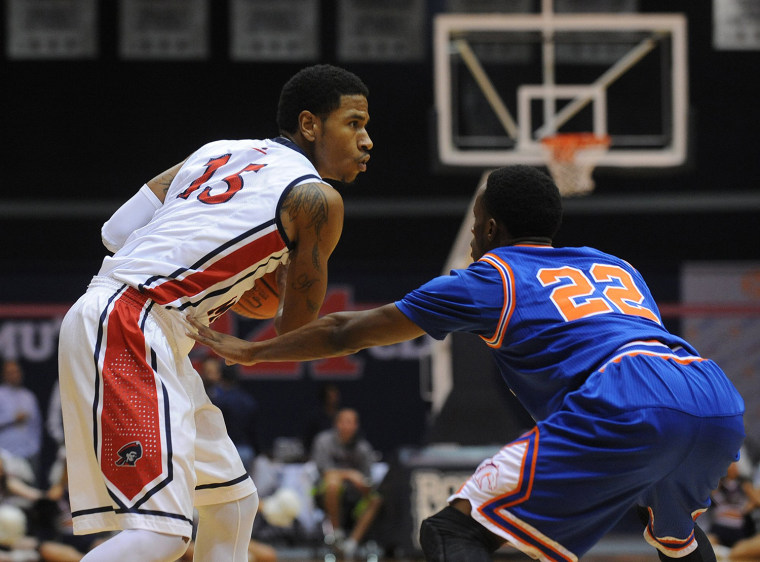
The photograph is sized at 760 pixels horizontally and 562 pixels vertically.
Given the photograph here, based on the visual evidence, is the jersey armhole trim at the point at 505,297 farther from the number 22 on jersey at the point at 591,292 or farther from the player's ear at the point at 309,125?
the player's ear at the point at 309,125

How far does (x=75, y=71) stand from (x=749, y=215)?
916 centimetres

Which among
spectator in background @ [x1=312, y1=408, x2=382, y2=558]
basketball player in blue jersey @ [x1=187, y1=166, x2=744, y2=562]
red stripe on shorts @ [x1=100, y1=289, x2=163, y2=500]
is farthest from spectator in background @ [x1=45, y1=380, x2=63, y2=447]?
basketball player in blue jersey @ [x1=187, y1=166, x2=744, y2=562]

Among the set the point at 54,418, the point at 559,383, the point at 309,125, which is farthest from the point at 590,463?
the point at 54,418

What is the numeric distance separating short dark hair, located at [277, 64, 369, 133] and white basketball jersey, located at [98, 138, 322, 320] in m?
0.25

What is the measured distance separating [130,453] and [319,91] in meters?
1.41

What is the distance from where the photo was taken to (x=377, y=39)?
13.9 meters

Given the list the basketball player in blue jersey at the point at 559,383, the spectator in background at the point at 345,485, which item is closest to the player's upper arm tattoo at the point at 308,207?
the basketball player in blue jersey at the point at 559,383

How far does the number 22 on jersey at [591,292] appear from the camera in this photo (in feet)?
9.87

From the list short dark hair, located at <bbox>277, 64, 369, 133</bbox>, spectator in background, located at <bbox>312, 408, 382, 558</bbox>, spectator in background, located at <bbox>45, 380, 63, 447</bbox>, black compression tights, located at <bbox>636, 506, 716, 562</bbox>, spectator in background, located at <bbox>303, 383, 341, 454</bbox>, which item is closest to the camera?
black compression tights, located at <bbox>636, 506, 716, 562</bbox>

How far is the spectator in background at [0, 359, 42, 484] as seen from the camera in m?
11.5

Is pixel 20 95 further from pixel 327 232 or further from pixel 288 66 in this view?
pixel 327 232

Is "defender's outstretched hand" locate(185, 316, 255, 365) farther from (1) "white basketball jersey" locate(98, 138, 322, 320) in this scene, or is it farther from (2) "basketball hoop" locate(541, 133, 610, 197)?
(2) "basketball hoop" locate(541, 133, 610, 197)

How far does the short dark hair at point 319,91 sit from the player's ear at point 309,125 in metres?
0.02

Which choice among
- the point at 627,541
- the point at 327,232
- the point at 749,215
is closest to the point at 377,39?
the point at 749,215
